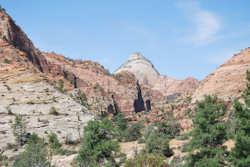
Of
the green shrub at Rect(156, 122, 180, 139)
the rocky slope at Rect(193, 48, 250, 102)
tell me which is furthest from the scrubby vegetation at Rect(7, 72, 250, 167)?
the rocky slope at Rect(193, 48, 250, 102)

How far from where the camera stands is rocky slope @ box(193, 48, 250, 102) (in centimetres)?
6731

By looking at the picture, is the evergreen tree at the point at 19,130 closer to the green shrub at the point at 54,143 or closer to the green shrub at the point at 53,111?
the green shrub at the point at 54,143

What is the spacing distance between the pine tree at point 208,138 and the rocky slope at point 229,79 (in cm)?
4050

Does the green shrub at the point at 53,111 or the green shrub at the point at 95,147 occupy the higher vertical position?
the green shrub at the point at 53,111

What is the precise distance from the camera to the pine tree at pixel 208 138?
24922mm

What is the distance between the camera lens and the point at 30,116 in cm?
5225

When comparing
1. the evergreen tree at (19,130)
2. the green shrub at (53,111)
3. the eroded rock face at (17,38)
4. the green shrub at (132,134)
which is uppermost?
the eroded rock face at (17,38)

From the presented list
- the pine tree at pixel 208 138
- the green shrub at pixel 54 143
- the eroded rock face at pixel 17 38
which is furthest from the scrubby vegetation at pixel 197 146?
the eroded rock face at pixel 17 38

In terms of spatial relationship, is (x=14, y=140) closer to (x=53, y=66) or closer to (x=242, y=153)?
(x=242, y=153)

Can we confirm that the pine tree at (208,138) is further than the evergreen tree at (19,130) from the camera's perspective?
No

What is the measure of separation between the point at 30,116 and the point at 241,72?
169ft

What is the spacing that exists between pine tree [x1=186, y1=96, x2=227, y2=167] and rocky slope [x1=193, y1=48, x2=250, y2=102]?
133 ft

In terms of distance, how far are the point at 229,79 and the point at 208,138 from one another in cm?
5120

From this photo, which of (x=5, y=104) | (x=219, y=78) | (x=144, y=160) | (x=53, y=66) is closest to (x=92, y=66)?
(x=53, y=66)
